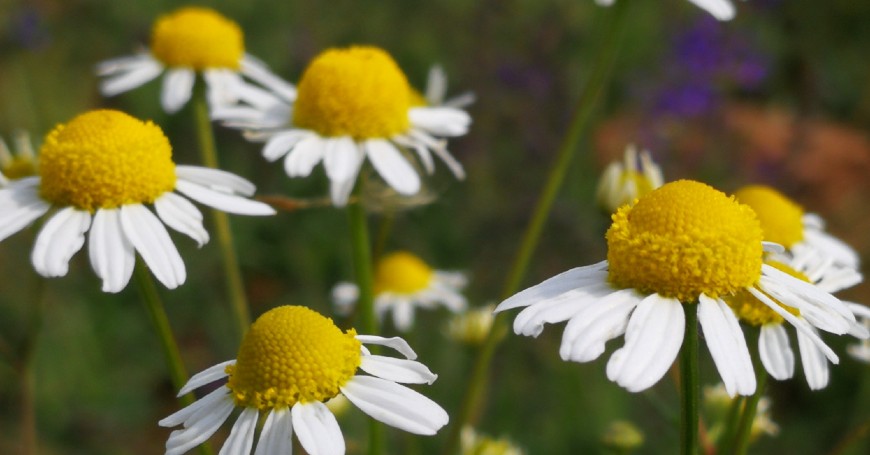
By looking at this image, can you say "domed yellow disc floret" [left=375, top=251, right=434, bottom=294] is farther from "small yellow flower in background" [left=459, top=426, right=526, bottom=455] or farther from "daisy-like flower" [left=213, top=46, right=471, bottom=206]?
"daisy-like flower" [left=213, top=46, right=471, bottom=206]

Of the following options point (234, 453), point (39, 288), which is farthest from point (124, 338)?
point (234, 453)

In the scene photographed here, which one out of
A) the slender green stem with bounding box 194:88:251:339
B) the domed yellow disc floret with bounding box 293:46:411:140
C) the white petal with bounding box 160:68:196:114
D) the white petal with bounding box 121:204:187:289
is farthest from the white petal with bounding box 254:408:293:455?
the white petal with bounding box 160:68:196:114

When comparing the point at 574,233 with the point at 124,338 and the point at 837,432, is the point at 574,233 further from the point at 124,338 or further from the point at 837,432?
the point at 124,338

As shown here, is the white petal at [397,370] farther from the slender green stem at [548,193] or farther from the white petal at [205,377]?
the slender green stem at [548,193]

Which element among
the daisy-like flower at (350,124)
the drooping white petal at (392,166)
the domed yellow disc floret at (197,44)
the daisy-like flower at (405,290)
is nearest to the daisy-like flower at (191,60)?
the domed yellow disc floret at (197,44)

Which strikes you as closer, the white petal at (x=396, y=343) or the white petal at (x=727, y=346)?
the white petal at (x=727, y=346)

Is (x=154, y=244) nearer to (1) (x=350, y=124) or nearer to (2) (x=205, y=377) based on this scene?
(2) (x=205, y=377)

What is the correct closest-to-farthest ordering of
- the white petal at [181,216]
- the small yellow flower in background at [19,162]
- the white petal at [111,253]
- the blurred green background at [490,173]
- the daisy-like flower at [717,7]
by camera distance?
the white petal at [111,253] → the white petal at [181,216] → the daisy-like flower at [717,7] → the small yellow flower in background at [19,162] → the blurred green background at [490,173]
